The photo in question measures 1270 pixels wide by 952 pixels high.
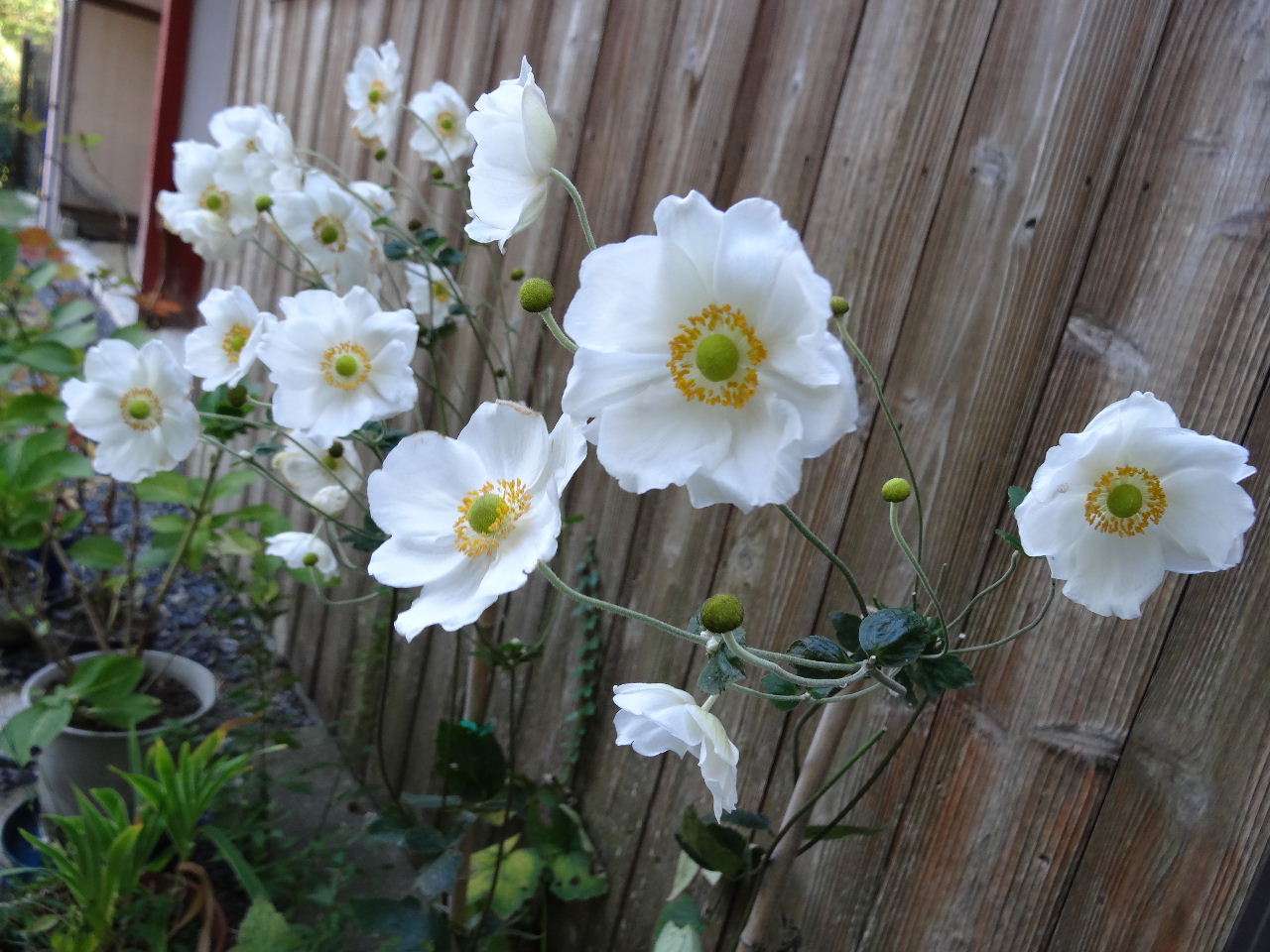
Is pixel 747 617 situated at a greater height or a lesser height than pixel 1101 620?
lesser

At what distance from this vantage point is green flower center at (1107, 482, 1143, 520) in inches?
24.0

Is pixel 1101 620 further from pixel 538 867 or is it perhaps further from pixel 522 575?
pixel 538 867

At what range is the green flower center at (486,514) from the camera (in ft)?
2.24

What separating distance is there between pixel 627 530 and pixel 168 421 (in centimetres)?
66

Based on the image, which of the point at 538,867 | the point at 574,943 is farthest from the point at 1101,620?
the point at 574,943

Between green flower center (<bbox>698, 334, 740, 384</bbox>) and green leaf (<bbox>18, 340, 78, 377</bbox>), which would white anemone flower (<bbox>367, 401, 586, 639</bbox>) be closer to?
green flower center (<bbox>698, 334, 740, 384</bbox>)

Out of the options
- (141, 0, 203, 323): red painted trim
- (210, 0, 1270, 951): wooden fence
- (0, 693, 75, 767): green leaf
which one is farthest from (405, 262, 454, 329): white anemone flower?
(141, 0, 203, 323): red painted trim

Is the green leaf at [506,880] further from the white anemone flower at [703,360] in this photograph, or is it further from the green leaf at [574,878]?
the white anemone flower at [703,360]

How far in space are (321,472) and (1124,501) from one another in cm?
106

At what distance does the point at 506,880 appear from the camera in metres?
1.40

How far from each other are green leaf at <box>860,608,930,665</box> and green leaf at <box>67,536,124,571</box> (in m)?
1.74

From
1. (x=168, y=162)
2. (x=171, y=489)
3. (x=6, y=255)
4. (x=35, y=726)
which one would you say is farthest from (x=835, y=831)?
(x=168, y=162)

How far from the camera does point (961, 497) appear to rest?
0.97m

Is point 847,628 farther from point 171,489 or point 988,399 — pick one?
point 171,489
